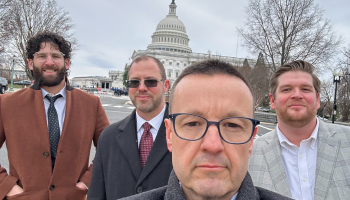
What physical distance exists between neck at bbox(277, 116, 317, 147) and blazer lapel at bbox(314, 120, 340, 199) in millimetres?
96

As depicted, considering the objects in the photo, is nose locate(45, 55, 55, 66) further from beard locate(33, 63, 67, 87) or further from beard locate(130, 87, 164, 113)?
beard locate(130, 87, 164, 113)

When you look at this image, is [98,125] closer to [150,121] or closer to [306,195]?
[150,121]

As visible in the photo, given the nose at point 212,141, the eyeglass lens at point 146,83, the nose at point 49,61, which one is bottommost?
the nose at point 212,141

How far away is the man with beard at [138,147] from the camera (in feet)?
7.57

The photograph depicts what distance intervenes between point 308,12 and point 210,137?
69.5 feet

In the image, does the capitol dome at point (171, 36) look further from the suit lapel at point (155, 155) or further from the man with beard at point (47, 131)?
the suit lapel at point (155, 155)

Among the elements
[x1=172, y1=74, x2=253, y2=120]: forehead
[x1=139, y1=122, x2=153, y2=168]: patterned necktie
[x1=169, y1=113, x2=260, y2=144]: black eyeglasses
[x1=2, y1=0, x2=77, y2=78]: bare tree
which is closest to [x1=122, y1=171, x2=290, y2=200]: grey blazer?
[x1=169, y1=113, x2=260, y2=144]: black eyeglasses

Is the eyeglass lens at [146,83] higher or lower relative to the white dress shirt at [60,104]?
higher

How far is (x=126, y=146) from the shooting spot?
8.05 feet

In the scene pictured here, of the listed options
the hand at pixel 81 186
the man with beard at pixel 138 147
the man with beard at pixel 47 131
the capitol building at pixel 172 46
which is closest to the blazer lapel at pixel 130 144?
the man with beard at pixel 138 147

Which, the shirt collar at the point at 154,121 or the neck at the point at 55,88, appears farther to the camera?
the neck at the point at 55,88

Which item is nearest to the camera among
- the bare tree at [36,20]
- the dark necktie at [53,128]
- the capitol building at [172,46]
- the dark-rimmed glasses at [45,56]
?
the dark necktie at [53,128]

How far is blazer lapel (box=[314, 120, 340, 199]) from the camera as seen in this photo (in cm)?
226

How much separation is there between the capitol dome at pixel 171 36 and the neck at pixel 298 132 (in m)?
101
